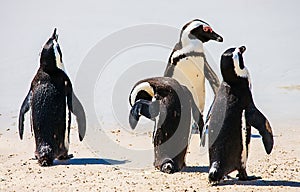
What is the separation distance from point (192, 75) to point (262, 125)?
2396 millimetres

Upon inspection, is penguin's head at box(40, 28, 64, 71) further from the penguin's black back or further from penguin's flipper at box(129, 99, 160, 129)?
penguin's flipper at box(129, 99, 160, 129)

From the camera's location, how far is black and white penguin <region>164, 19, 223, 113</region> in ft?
25.3

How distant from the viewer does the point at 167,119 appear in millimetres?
6203

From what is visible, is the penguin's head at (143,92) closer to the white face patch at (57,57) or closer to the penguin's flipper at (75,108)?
the penguin's flipper at (75,108)

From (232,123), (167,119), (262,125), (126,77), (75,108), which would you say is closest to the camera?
(262,125)

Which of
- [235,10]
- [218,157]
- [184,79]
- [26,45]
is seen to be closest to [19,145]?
[184,79]

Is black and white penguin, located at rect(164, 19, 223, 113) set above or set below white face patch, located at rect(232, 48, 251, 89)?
above

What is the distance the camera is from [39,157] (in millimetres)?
6473

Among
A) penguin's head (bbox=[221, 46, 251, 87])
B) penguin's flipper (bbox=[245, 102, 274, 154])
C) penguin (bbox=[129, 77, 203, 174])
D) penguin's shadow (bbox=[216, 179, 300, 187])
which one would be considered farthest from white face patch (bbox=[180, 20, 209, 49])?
penguin's shadow (bbox=[216, 179, 300, 187])

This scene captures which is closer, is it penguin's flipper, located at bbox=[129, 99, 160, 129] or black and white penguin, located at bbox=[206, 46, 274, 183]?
black and white penguin, located at bbox=[206, 46, 274, 183]

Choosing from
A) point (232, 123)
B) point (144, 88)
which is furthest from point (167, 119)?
point (232, 123)

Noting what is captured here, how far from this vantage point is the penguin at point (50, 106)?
6500mm

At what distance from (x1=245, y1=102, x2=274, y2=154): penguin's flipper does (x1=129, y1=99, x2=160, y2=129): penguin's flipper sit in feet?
3.55

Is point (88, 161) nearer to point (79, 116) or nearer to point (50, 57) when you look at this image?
point (79, 116)
